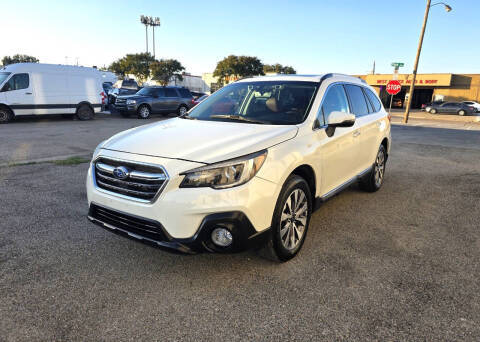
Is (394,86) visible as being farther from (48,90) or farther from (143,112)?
(48,90)

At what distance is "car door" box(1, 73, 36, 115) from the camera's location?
13.7m

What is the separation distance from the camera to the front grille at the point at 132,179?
2.61 meters

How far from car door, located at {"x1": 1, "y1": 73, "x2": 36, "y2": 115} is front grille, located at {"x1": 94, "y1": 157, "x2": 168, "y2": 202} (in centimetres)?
1377

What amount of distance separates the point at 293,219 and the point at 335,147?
3.60ft

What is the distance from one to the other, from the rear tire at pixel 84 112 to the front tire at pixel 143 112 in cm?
238

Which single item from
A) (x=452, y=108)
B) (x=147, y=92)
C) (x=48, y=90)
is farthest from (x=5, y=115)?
(x=452, y=108)

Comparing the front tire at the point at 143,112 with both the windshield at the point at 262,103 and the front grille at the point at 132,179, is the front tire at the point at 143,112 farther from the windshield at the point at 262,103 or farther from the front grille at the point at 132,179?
the front grille at the point at 132,179

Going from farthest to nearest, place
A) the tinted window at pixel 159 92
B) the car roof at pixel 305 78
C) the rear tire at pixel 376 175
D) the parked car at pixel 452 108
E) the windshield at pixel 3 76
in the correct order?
the parked car at pixel 452 108 → the tinted window at pixel 159 92 → the windshield at pixel 3 76 → the rear tire at pixel 376 175 → the car roof at pixel 305 78

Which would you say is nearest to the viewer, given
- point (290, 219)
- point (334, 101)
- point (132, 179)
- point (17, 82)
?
point (132, 179)

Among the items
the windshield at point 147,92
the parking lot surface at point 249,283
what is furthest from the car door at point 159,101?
the parking lot surface at point 249,283

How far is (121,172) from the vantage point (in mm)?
2771

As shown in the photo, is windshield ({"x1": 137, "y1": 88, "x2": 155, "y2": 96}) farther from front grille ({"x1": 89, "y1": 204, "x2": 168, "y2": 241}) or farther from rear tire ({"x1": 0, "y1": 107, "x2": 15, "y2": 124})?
front grille ({"x1": 89, "y1": 204, "x2": 168, "y2": 241})

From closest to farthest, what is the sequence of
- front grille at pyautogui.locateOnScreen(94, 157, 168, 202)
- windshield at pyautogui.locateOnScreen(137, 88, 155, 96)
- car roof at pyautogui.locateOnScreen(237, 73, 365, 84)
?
front grille at pyautogui.locateOnScreen(94, 157, 168, 202) < car roof at pyautogui.locateOnScreen(237, 73, 365, 84) < windshield at pyautogui.locateOnScreen(137, 88, 155, 96)

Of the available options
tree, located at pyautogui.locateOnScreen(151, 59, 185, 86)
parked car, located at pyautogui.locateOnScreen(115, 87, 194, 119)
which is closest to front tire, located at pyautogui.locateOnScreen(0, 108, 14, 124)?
parked car, located at pyautogui.locateOnScreen(115, 87, 194, 119)
